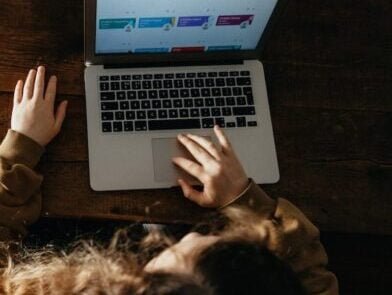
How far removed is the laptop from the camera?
1.09 m

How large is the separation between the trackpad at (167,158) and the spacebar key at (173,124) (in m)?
0.02

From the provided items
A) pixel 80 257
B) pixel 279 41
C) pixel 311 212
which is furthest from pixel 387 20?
pixel 80 257

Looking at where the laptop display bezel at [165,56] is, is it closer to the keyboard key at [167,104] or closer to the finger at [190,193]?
the keyboard key at [167,104]

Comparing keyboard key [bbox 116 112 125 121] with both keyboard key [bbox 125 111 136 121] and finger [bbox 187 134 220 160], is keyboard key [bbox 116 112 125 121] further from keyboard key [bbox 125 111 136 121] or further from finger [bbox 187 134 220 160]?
finger [bbox 187 134 220 160]

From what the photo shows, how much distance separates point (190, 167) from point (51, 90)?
0.27 m

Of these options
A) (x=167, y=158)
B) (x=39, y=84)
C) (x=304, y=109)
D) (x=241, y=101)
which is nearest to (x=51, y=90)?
(x=39, y=84)

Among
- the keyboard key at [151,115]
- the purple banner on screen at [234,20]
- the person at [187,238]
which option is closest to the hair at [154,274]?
the person at [187,238]

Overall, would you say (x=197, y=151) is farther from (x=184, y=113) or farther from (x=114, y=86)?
(x=114, y=86)

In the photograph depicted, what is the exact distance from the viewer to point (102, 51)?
1134mm

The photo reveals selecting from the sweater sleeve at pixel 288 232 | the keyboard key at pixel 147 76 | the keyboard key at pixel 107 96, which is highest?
the keyboard key at pixel 147 76

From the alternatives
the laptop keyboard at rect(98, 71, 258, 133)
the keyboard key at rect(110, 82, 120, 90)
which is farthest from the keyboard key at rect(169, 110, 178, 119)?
the keyboard key at rect(110, 82, 120, 90)

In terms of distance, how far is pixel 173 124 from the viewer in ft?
3.76

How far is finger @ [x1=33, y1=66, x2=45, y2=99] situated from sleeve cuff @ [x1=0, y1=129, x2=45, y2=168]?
0.08 metres

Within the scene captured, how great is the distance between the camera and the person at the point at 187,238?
0.94 metres
